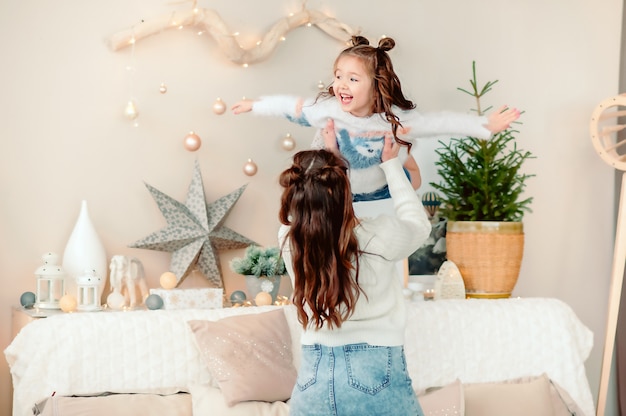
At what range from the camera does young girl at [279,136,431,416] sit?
1.64 m

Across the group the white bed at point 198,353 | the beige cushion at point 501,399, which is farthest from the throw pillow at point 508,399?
the white bed at point 198,353

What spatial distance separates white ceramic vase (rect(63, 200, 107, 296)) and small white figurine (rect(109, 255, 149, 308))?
4cm

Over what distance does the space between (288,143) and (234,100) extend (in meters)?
0.22

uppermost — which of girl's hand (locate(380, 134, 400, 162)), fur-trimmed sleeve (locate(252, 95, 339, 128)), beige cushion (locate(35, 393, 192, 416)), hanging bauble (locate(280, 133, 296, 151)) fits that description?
fur-trimmed sleeve (locate(252, 95, 339, 128))

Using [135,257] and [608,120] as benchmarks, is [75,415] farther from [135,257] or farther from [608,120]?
[608,120]

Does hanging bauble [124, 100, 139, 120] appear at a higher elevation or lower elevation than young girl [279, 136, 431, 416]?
higher

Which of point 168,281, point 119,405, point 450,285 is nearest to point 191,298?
point 168,281

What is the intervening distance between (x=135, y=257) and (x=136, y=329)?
0.40 m

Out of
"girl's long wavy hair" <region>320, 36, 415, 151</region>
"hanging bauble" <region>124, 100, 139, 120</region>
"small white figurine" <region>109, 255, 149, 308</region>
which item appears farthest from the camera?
"hanging bauble" <region>124, 100, 139, 120</region>

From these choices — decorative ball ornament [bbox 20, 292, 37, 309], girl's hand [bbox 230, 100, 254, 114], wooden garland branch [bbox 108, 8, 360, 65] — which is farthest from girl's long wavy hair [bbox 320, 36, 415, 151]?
decorative ball ornament [bbox 20, 292, 37, 309]

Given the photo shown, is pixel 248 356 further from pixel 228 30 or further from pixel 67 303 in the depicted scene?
pixel 228 30

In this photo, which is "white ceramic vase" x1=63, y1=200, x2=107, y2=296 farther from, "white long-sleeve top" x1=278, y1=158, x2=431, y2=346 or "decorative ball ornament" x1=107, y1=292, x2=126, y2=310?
"white long-sleeve top" x1=278, y1=158, x2=431, y2=346

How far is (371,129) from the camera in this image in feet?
7.08

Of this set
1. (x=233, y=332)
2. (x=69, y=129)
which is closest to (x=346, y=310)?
(x=233, y=332)
